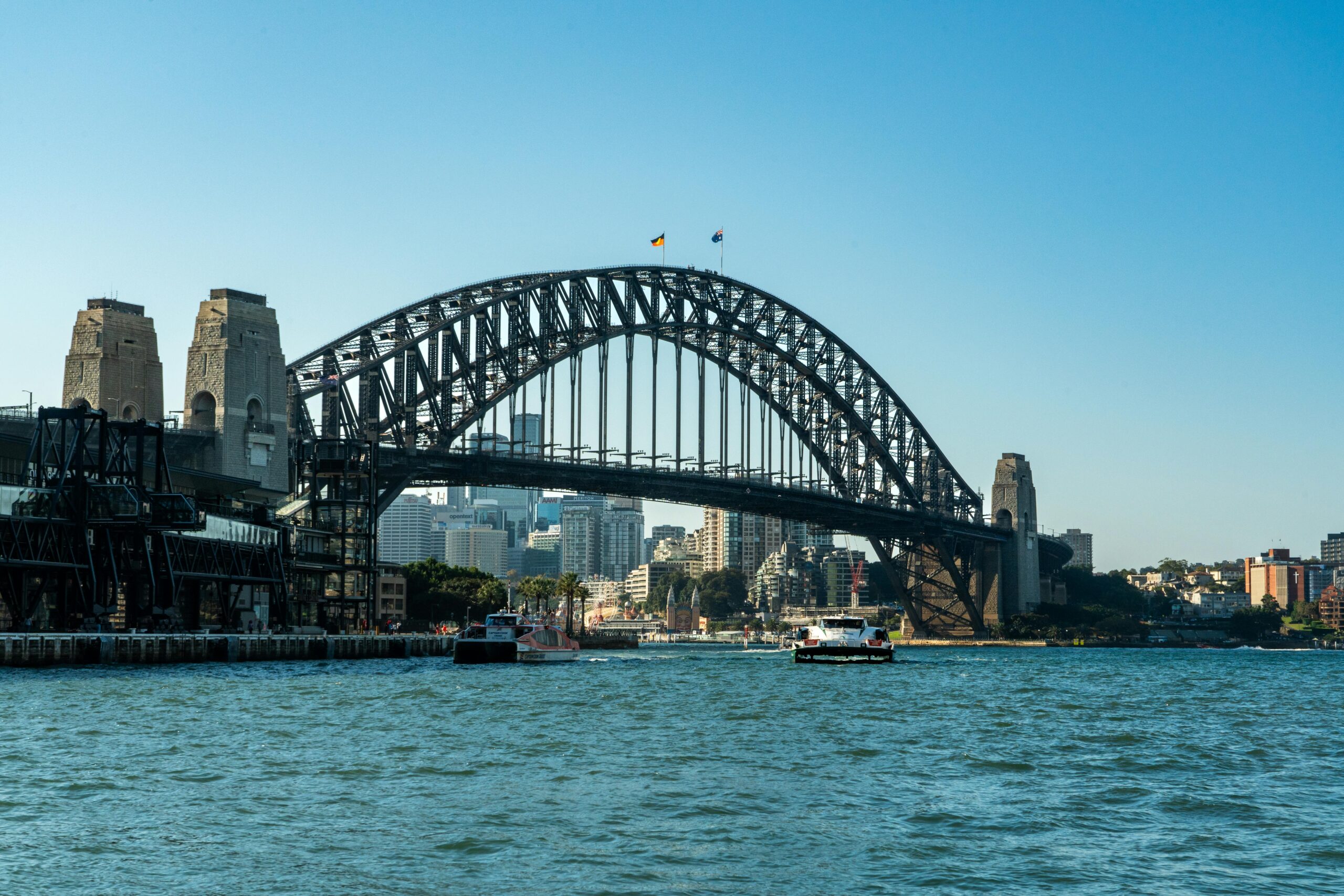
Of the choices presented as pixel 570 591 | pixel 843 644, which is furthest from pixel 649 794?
pixel 570 591

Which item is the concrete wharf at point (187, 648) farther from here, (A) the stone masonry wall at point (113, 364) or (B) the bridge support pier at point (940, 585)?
(B) the bridge support pier at point (940, 585)

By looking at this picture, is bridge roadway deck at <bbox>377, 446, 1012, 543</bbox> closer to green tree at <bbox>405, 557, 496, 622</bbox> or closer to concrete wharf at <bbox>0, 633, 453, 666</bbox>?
concrete wharf at <bbox>0, 633, 453, 666</bbox>

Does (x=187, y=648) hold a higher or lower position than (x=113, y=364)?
lower

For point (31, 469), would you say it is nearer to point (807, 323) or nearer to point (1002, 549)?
point (807, 323)

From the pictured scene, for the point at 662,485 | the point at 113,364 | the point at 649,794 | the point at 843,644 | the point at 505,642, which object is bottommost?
the point at 843,644

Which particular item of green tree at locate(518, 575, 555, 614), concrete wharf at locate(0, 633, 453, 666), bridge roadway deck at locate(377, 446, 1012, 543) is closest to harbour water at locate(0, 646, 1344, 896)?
concrete wharf at locate(0, 633, 453, 666)

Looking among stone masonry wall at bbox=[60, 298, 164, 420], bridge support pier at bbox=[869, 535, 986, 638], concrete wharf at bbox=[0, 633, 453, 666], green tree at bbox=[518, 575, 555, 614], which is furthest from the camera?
bridge support pier at bbox=[869, 535, 986, 638]

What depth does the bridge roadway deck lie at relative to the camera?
4021 inches

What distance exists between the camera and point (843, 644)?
80312 millimetres

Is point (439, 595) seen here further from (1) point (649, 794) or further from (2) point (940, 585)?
(1) point (649, 794)

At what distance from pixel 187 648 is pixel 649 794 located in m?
48.9

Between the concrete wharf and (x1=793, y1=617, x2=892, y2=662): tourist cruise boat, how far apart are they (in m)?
24.6

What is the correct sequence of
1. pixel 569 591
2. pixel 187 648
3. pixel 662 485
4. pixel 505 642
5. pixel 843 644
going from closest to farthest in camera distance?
pixel 187 648, pixel 505 642, pixel 843 644, pixel 662 485, pixel 569 591

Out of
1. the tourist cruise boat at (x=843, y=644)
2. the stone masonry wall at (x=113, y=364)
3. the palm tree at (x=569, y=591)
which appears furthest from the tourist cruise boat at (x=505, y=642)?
the palm tree at (x=569, y=591)
